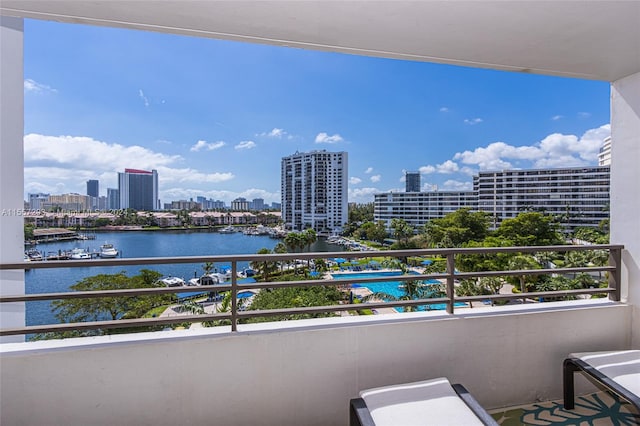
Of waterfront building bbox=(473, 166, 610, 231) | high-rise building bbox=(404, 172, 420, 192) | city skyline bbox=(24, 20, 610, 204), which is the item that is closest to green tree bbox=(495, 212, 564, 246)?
waterfront building bbox=(473, 166, 610, 231)

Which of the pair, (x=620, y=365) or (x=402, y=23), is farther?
(x=620, y=365)

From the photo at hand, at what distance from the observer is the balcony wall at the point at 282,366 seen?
1.70 meters

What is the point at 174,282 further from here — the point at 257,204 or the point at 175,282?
the point at 257,204

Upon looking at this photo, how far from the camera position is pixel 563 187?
25594 mm

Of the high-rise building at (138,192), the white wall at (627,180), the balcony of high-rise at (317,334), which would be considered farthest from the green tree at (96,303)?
the white wall at (627,180)

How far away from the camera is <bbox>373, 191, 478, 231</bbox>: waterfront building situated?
30.1 m

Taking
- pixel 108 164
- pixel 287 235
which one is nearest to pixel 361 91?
pixel 287 235

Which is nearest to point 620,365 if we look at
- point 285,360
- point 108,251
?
point 285,360

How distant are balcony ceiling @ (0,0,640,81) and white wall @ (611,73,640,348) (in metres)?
0.47

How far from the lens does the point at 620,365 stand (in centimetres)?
201

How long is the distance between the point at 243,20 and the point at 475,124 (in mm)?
40299

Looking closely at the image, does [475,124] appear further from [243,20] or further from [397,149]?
[243,20]

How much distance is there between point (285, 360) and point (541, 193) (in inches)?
1218

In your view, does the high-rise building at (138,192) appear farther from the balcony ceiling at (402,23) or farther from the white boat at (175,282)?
the balcony ceiling at (402,23)
